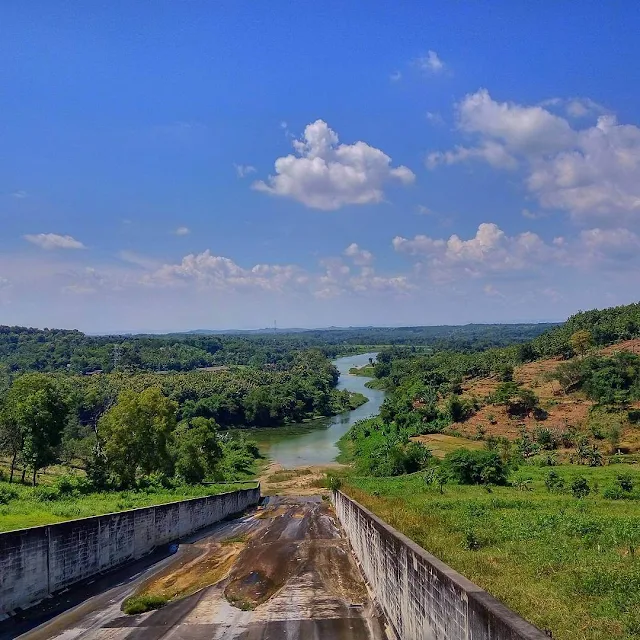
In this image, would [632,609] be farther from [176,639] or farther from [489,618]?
[176,639]

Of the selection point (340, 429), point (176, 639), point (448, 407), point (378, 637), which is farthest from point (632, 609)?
point (340, 429)

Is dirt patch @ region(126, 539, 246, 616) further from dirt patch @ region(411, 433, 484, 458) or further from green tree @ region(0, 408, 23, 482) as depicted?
dirt patch @ region(411, 433, 484, 458)

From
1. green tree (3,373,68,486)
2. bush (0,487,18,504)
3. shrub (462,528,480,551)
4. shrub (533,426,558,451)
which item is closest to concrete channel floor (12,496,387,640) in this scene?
shrub (462,528,480,551)

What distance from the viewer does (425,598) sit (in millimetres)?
8758

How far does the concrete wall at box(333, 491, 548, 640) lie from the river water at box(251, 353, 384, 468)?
50518mm

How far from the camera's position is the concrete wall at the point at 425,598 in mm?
6121

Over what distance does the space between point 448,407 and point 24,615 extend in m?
62.0

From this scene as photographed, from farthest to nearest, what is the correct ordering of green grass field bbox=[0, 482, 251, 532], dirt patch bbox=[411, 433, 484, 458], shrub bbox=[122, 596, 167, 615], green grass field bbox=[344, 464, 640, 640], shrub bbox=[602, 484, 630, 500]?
dirt patch bbox=[411, 433, 484, 458] < shrub bbox=[602, 484, 630, 500] < green grass field bbox=[0, 482, 251, 532] < shrub bbox=[122, 596, 167, 615] < green grass field bbox=[344, 464, 640, 640]

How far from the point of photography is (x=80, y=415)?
84375mm

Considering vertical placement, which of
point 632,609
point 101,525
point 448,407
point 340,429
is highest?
point 632,609

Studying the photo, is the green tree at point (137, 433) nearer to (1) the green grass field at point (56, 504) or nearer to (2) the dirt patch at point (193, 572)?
(1) the green grass field at point (56, 504)

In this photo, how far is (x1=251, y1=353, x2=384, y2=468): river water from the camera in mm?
67375

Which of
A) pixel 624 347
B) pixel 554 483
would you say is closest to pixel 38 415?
pixel 554 483

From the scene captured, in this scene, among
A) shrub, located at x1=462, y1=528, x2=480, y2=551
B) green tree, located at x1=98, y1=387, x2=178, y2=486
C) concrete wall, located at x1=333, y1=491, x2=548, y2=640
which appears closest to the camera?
concrete wall, located at x1=333, y1=491, x2=548, y2=640
